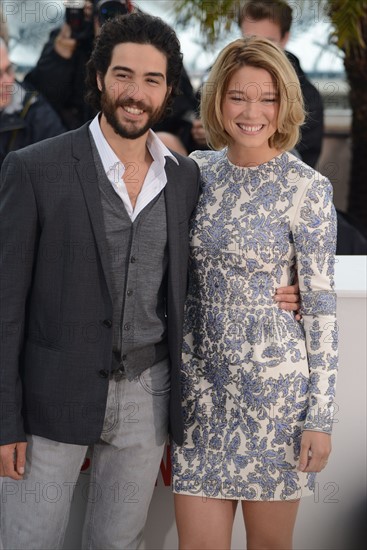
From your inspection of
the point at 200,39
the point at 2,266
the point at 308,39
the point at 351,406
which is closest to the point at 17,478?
the point at 2,266

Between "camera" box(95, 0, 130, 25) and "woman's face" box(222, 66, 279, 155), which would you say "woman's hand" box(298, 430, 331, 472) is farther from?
"camera" box(95, 0, 130, 25)

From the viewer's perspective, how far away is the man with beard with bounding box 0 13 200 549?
104 inches

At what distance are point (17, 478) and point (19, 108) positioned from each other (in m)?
2.14

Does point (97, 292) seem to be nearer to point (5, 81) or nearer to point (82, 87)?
point (5, 81)

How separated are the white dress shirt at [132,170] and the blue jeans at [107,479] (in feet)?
1.63

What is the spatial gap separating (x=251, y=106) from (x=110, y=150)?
421 mm

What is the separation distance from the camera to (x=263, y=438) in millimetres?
2824

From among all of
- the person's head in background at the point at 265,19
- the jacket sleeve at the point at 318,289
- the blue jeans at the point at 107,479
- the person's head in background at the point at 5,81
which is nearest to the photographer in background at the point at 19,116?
the person's head in background at the point at 5,81

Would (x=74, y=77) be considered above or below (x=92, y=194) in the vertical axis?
above

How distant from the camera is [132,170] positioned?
9.05 ft

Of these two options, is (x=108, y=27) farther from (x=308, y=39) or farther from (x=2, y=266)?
(x=308, y=39)

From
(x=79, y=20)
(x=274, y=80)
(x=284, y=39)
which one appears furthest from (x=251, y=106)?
(x=79, y=20)

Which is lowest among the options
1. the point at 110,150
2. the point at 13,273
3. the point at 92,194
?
the point at 13,273

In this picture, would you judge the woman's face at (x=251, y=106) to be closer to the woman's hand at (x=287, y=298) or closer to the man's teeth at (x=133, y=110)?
the man's teeth at (x=133, y=110)
